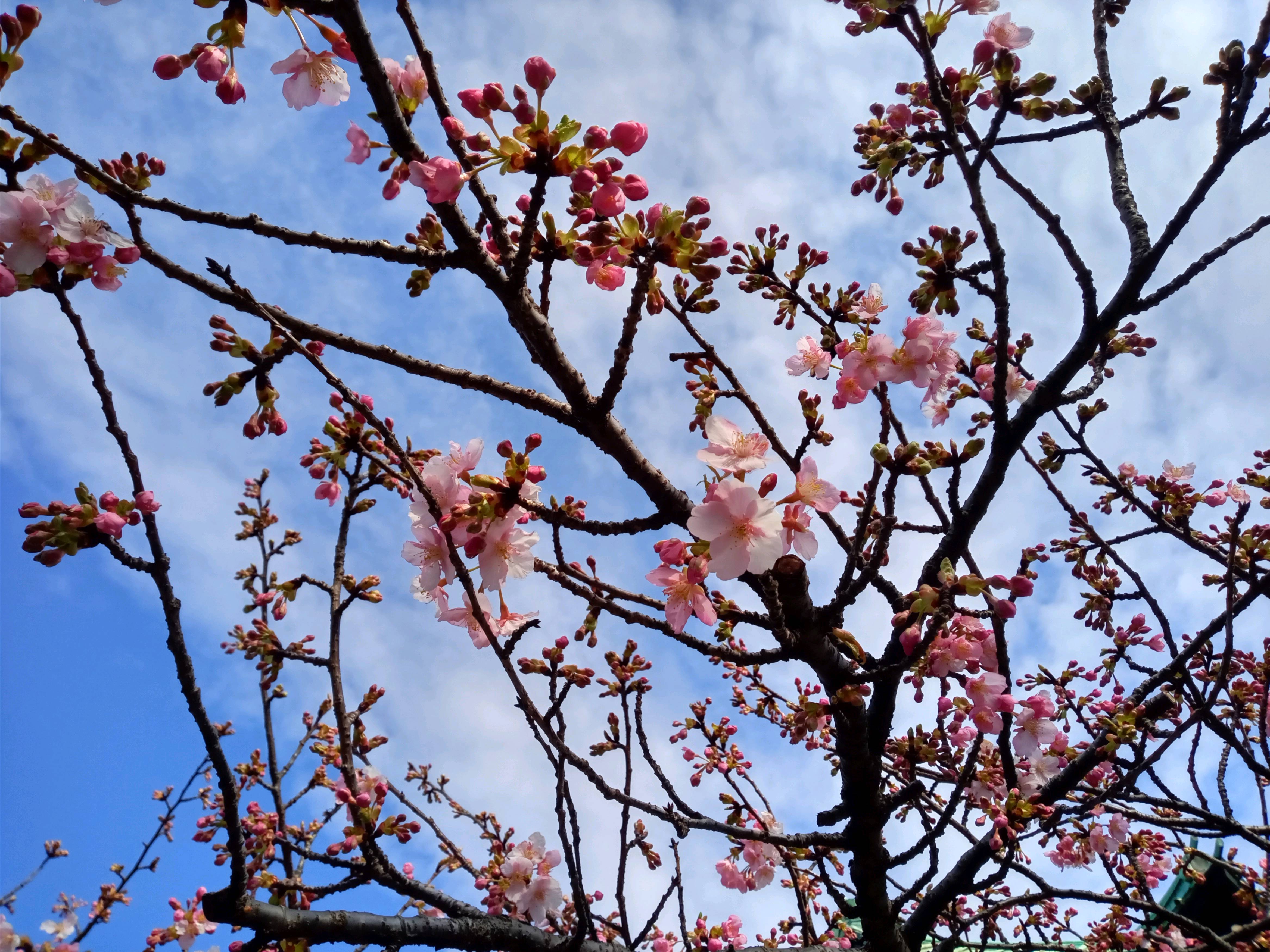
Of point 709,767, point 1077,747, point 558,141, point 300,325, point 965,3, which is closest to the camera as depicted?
point 558,141

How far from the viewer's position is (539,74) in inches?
67.5

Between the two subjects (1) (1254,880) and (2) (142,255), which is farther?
(1) (1254,880)

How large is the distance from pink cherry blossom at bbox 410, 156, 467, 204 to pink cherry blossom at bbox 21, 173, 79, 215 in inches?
38.4

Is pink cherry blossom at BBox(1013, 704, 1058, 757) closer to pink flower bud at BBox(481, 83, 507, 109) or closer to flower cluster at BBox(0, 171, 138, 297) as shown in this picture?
pink flower bud at BBox(481, 83, 507, 109)

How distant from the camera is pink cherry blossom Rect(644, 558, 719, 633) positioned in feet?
7.02

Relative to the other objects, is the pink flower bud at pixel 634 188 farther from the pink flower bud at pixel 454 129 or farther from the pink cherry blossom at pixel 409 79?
the pink cherry blossom at pixel 409 79

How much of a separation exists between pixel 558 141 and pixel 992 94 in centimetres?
182

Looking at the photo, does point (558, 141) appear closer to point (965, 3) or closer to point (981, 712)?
point (965, 3)

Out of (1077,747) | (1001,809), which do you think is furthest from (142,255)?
(1077,747)

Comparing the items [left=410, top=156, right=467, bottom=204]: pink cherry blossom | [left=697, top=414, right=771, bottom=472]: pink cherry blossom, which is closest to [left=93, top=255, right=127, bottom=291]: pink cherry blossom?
[left=410, top=156, right=467, bottom=204]: pink cherry blossom

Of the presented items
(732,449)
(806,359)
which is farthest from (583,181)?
(806,359)

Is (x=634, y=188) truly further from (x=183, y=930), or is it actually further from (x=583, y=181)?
(x=183, y=930)

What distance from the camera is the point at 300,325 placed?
1969 millimetres

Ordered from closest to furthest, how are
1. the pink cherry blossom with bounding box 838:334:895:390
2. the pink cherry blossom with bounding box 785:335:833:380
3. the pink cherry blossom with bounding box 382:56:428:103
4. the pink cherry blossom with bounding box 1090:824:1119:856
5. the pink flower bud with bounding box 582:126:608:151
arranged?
the pink flower bud with bounding box 582:126:608:151, the pink cherry blossom with bounding box 382:56:428:103, the pink cherry blossom with bounding box 838:334:895:390, the pink cherry blossom with bounding box 785:335:833:380, the pink cherry blossom with bounding box 1090:824:1119:856
